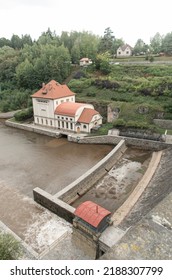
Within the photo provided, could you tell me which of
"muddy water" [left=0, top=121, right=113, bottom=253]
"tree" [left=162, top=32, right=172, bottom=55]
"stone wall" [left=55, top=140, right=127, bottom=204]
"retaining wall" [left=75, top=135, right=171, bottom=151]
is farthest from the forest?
"stone wall" [left=55, top=140, right=127, bottom=204]

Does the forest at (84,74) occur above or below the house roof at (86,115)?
above

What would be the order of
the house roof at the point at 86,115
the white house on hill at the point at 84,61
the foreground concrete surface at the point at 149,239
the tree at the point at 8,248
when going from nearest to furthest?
the foreground concrete surface at the point at 149,239 → the tree at the point at 8,248 → the house roof at the point at 86,115 → the white house on hill at the point at 84,61

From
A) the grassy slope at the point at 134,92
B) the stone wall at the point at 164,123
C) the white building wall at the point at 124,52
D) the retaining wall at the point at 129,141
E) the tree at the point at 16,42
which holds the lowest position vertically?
the retaining wall at the point at 129,141

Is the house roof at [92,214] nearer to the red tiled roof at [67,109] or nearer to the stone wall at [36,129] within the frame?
the red tiled roof at [67,109]

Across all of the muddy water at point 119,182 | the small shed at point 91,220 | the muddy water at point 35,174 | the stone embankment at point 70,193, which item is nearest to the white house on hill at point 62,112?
the muddy water at point 35,174

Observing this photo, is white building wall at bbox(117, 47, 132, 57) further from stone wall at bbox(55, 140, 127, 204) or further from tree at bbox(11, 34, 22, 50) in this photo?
stone wall at bbox(55, 140, 127, 204)

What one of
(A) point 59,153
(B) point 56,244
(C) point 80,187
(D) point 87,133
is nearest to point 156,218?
(B) point 56,244

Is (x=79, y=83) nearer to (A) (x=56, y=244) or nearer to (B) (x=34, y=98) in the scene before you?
(B) (x=34, y=98)
